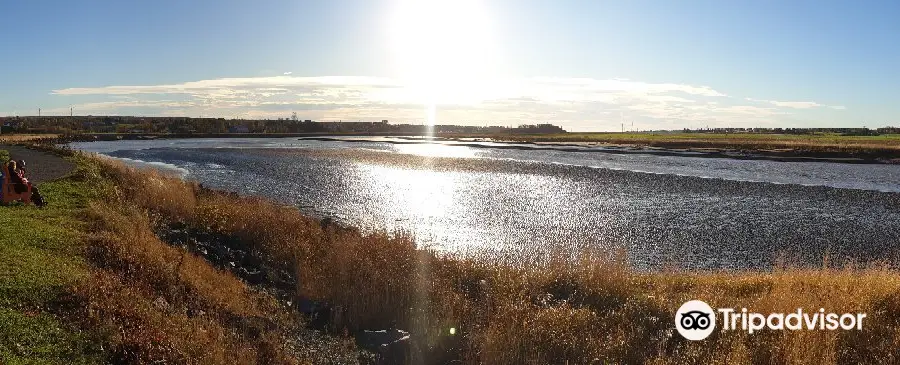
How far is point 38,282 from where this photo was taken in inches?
406

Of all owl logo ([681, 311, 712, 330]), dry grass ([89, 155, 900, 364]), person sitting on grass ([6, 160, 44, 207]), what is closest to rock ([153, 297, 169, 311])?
dry grass ([89, 155, 900, 364])

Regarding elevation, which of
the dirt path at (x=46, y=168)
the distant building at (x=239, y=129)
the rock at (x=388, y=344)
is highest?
the distant building at (x=239, y=129)

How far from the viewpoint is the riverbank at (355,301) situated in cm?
975

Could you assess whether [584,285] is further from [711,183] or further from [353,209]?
[711,183]

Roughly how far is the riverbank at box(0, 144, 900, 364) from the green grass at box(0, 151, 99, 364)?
1.4 inches

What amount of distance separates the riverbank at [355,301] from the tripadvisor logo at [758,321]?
0.72 ft

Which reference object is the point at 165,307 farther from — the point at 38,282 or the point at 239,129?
the point at 239,129

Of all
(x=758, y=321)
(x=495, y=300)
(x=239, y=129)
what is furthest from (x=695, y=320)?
(x=239, y=129)

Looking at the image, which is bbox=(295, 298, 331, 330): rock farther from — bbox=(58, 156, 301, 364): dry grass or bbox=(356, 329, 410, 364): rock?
bbox=(356, 329, 410, 364): rock

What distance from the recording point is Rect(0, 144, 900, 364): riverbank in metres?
9.75

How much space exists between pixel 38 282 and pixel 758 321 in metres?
12.8

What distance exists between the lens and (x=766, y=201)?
34.5 metres

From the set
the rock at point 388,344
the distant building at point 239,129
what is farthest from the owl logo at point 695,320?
the distant building at point 239,129

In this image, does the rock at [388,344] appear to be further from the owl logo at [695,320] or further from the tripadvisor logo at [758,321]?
the owl logo at [695,320]
